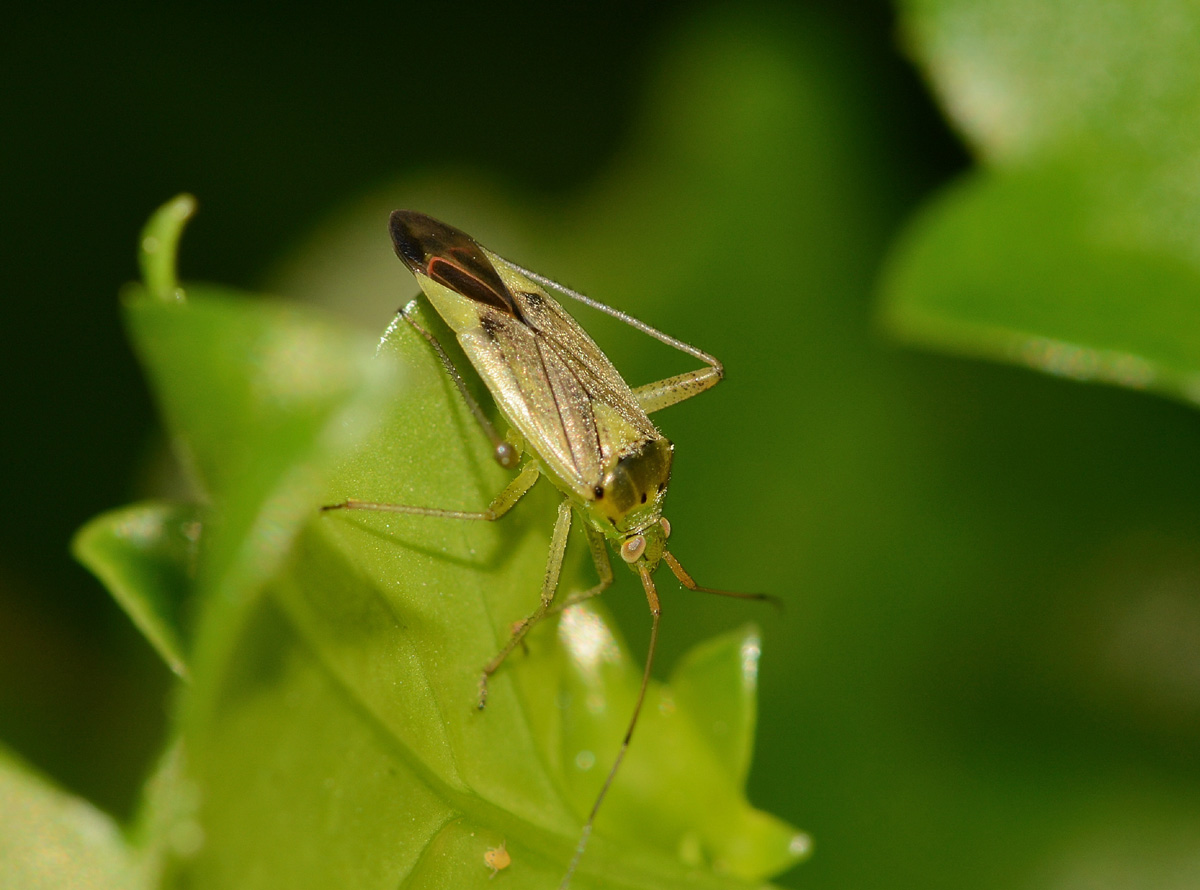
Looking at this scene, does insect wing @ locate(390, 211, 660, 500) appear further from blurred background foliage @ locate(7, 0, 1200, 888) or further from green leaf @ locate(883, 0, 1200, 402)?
green leaf @ locate(883, 0, 1200, 402)

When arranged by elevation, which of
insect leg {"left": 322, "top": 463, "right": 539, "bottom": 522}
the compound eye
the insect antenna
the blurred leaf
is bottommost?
the insect antenna

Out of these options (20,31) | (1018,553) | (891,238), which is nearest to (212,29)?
(20,31)

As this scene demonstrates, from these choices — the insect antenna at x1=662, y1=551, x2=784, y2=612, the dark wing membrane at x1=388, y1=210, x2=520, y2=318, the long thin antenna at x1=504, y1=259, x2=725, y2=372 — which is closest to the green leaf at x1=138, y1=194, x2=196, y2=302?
the dark wing membrane at x1=388, y1=210, x2=520, y2=318

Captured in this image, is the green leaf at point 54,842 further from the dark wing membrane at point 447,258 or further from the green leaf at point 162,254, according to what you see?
the dark wing membrane at point 447,258

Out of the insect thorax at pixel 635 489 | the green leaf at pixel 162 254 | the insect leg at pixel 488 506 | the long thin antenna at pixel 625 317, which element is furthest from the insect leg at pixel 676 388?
the green leaf at pixel 162 254

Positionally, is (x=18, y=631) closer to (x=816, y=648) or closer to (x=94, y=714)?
(x=94, y=714)

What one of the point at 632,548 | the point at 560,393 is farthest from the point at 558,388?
the point at 632,548

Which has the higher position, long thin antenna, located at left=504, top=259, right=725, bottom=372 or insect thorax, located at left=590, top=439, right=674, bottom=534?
long thin antenna, located at left=504, top=259, right=725, bottom=372

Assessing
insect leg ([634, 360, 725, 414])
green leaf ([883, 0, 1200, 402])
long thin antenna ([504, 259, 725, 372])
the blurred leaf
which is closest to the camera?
the blurred leaf
